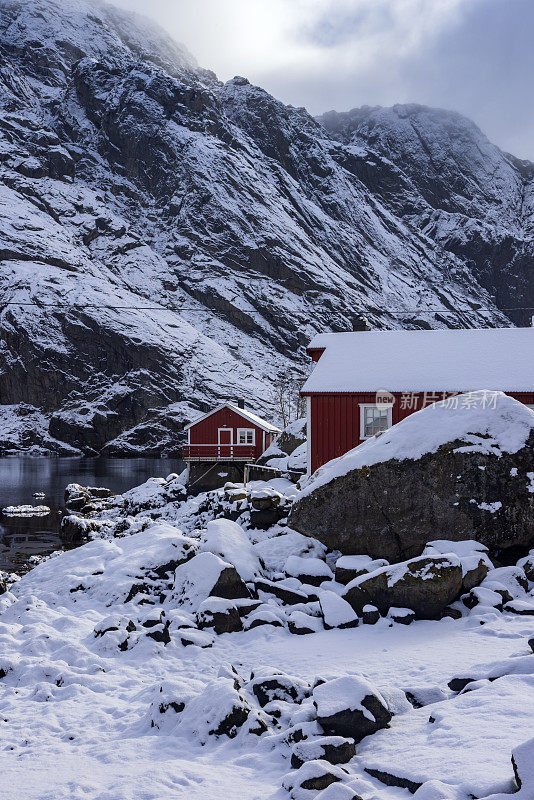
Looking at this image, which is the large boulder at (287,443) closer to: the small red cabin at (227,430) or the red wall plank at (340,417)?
the red wall plank at (340,417)

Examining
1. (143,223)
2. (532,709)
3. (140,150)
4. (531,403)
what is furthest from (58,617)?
(140,150)

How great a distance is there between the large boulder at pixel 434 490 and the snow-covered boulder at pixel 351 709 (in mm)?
4982

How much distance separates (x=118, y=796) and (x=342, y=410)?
59.7ft

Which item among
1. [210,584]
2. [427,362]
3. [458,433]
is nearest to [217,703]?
[210,584]

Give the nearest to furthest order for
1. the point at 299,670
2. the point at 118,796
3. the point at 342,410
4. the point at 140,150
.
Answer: the point at 118,796 → the point at 299,670 → the point at 342,410 → the point at 140,150

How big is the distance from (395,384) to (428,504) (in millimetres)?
12194

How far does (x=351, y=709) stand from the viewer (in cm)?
488

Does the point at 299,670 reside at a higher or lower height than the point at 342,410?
lower

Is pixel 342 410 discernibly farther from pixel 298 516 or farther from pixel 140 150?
pixel 140 150

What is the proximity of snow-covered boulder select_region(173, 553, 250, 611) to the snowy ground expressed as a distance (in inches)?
15.3

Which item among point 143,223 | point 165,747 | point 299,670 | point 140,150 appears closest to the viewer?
point 165,747

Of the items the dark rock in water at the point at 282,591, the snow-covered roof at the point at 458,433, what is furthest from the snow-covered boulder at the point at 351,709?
the snow-covered roof at the point at 458,433

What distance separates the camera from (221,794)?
4355mm

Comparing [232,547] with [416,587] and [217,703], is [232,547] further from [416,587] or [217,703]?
[217,703]
